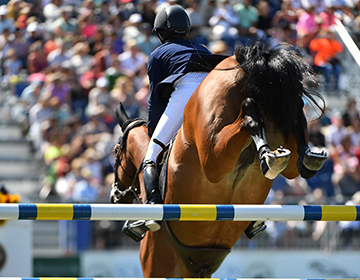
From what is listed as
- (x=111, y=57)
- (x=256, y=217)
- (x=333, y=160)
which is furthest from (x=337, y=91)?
(x=256, y=217)

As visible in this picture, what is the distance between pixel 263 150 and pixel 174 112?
1.34m

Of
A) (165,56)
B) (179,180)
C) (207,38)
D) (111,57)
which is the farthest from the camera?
(207,38)

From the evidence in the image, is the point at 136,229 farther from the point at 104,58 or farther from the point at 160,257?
the point at 104,58

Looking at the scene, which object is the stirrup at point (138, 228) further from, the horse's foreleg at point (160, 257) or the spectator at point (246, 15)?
the spectator at point (246, 15)

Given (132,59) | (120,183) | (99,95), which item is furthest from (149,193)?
(132,59)

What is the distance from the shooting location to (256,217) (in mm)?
3730

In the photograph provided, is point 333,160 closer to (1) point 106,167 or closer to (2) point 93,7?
(1) point 106,167

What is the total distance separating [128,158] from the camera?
603 centimetres

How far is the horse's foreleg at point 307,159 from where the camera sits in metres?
3.89

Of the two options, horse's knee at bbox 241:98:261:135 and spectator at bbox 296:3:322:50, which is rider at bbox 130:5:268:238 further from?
spectator at bbox 296:3:322:50

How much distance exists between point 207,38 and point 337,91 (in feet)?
9.90

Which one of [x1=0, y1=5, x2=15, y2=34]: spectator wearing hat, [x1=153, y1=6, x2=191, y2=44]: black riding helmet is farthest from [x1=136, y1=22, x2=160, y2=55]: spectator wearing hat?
[x1=153, y1=6, x2=191, y2=44]: black riding helmet

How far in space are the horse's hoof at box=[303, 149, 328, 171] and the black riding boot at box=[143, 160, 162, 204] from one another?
1442mm

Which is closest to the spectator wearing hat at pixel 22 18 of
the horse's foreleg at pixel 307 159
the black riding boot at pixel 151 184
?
the black riding boot at pixel 151 184
